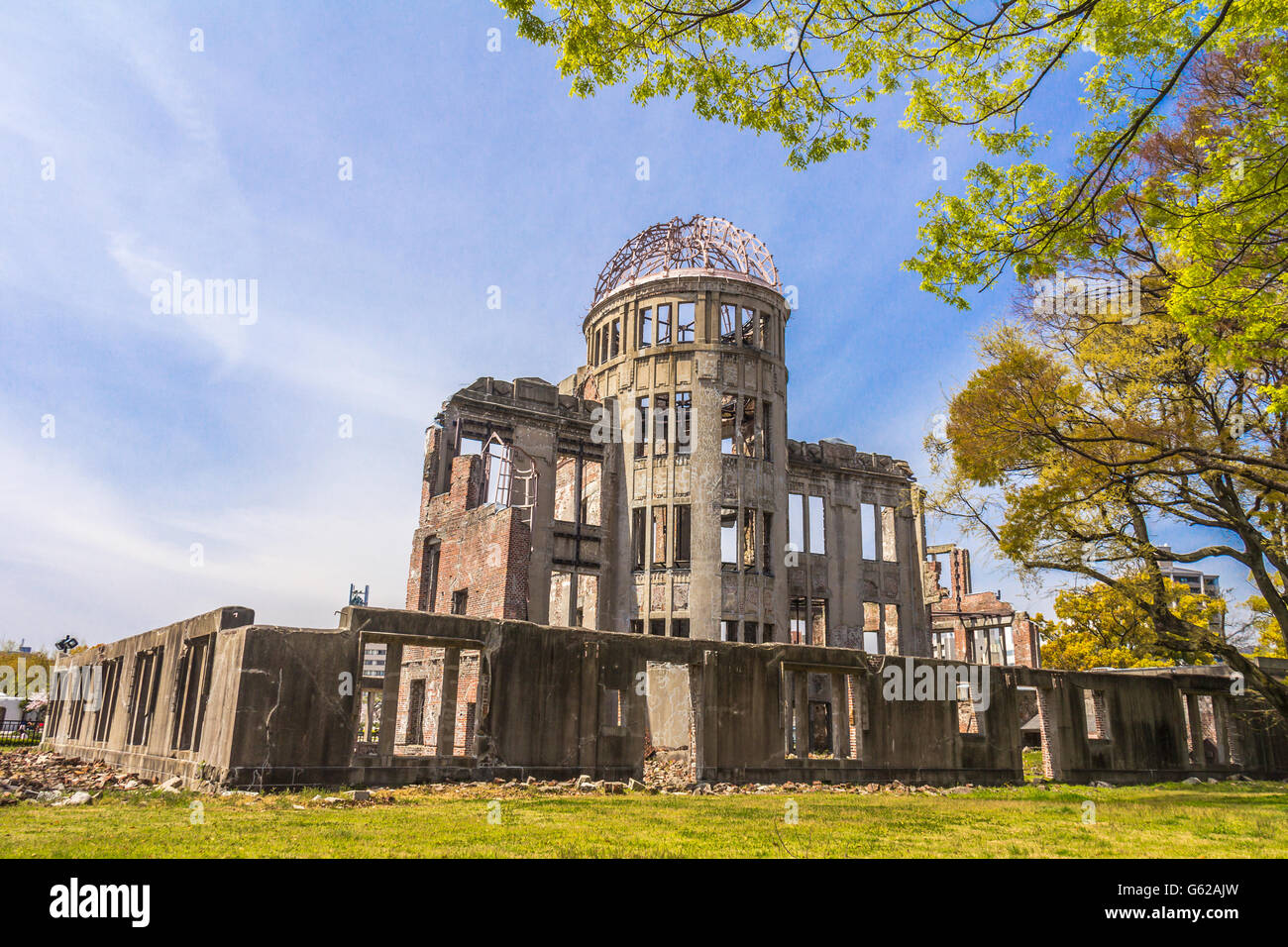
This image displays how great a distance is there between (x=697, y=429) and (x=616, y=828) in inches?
822

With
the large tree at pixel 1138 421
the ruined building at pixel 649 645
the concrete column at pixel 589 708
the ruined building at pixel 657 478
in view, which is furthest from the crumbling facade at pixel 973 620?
the concrete column at pixel 589 708

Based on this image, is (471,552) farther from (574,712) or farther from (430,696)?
(574,712)

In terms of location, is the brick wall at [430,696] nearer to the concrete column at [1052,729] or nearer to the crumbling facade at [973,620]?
the concrete column at [1052,729]

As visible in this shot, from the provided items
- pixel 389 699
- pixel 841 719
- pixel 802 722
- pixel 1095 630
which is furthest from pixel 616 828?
pixel 1095 630

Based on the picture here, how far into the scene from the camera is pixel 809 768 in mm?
16531

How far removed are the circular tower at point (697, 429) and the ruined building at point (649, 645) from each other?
0.29ft

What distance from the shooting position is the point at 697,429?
28984 millimetres

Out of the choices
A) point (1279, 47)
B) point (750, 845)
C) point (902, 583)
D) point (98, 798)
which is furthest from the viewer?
point (902, 583)

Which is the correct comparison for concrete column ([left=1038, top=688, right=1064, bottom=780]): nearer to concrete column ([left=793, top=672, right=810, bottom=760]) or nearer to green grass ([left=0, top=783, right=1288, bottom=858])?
green grass ([left=0, top=783, right=1288, bottom=858])

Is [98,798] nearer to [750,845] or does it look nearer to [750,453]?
[750,845]

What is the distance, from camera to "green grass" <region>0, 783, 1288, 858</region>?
7.04m

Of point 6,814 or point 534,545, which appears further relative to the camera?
point 534,545

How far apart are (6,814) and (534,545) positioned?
18460 millimetres
